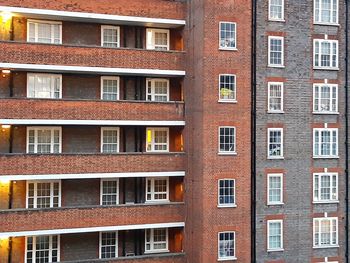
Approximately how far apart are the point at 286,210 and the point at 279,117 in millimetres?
5272

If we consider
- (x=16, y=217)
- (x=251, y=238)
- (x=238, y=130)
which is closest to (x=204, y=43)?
(x=238, y=130)

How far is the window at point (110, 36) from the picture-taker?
27.7 m

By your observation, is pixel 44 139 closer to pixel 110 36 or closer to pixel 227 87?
pixel 110 36

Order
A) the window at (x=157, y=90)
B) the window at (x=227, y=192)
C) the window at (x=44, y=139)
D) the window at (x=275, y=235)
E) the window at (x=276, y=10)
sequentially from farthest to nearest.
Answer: the window at (x=157, y=90), the window at (x=276, y=10), the window at (x=275, y=235), the window at (x=44, y=139), the window at (x=227, y=192)

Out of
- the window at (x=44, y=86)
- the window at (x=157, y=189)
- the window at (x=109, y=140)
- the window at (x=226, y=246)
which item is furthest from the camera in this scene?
the window at (x=157, y=189)

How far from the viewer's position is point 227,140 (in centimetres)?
2608

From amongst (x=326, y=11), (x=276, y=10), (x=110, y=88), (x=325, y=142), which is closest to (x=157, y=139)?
(x=110, y=88)

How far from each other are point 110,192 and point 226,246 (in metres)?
7.24

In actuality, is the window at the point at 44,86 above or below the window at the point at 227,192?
above

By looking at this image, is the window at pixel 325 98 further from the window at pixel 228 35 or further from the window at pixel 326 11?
the window at pixel 228 35

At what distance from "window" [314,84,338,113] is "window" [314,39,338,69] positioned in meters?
1.21

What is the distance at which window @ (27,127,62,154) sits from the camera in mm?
26078

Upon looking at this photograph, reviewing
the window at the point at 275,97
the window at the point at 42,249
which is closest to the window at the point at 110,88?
the window at the point at 42,249

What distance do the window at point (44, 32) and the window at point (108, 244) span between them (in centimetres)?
1128
